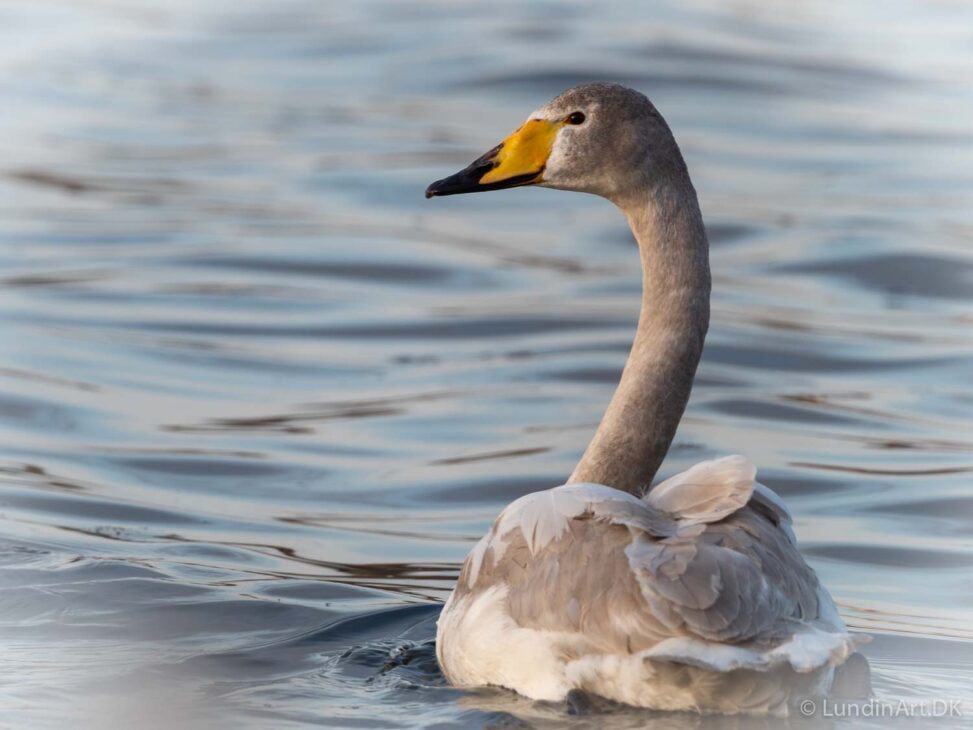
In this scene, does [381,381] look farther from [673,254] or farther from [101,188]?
[101,188]

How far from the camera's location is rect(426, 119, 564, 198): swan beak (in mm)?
6219

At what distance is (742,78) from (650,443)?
15.5 m

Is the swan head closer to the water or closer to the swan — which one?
the swan

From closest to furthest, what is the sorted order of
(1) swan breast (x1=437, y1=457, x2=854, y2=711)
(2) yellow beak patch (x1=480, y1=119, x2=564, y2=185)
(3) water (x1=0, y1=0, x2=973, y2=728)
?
(1) swan breast (x1=437, y1=457, x2=854, y2=711) → (2) yellow beak patch (x1=480, y1=119, x2=564, y2=185) → (3) water (x1=0, y1=0, x2=973, y2=728)

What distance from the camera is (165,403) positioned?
995 cm

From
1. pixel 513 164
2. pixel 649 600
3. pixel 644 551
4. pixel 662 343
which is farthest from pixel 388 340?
pixel 649 600

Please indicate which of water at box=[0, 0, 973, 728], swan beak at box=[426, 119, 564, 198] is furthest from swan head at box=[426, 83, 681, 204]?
water at box=[0, 0, 973, 728]

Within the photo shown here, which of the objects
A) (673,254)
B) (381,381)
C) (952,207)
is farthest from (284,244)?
(673,254)

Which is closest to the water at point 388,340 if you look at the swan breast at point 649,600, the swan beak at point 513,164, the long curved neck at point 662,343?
the swan breast at point 649,600

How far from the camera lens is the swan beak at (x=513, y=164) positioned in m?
6.22

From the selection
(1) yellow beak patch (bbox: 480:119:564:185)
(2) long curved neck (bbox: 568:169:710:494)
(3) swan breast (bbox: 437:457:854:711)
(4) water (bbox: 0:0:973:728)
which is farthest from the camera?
(4) water (bbox: 0:0:973:728)

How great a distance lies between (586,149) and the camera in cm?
609

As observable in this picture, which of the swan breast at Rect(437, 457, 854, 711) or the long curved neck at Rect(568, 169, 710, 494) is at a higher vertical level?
the long curved neck at Rect(568, 169, 710, 494)

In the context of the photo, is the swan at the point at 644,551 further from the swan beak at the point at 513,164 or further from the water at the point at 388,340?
the water at the point at 388,340
